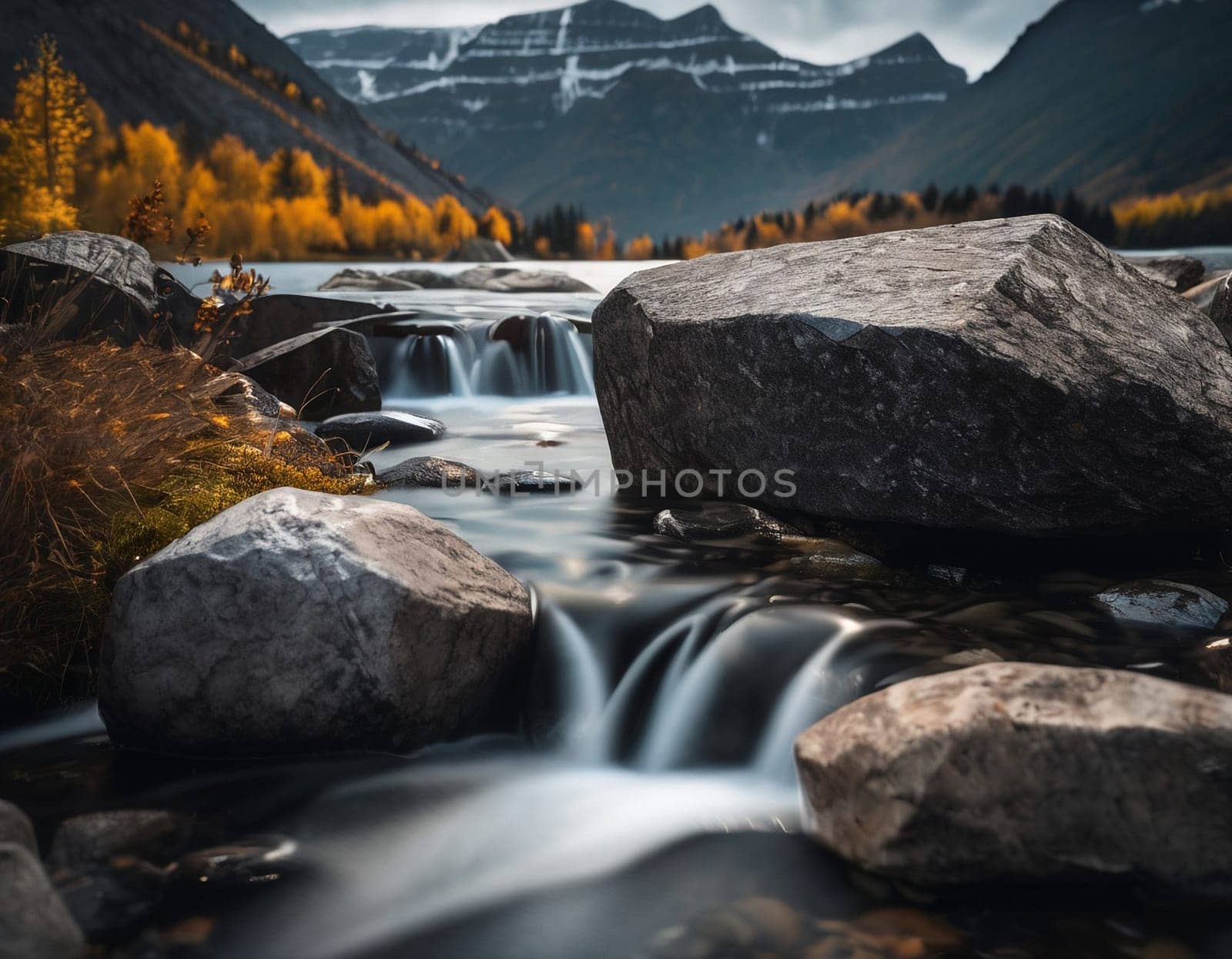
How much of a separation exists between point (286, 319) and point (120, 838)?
11.9 metres

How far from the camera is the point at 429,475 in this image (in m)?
7.20

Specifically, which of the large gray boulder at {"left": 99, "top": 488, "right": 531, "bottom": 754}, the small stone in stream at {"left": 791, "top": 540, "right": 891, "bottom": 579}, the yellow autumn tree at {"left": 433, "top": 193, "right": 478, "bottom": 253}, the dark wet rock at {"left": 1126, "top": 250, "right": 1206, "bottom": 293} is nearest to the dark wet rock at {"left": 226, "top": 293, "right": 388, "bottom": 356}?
the small stone in stream at {"left": 791, "top": 540, "right": 891, "bottom": 579}

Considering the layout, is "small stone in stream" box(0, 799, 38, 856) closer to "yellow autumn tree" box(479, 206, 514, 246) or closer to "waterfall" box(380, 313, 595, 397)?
"waterfall" box(380, 313, 595, 397)

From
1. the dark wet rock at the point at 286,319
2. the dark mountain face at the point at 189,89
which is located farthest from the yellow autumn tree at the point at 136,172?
the dark wet rock at the point at 286,319

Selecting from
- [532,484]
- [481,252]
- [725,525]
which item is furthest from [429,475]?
[481,252]

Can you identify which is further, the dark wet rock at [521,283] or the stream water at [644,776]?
the dark wet rock at [521,283]

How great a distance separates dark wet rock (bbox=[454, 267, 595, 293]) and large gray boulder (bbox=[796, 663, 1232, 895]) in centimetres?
3262

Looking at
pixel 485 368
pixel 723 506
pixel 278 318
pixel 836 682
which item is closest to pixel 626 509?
pixel 723 506

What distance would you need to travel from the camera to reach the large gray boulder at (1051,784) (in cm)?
262

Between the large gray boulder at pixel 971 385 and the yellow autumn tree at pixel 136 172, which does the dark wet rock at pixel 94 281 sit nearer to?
the large gray boulder at pixel 971 385

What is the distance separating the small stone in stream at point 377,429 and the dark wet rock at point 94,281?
1.69m

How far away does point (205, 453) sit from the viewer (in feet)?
18.6

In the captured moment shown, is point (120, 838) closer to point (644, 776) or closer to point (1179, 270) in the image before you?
point (644, 776)

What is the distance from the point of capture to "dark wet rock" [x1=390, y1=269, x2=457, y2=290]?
40.9 meters
